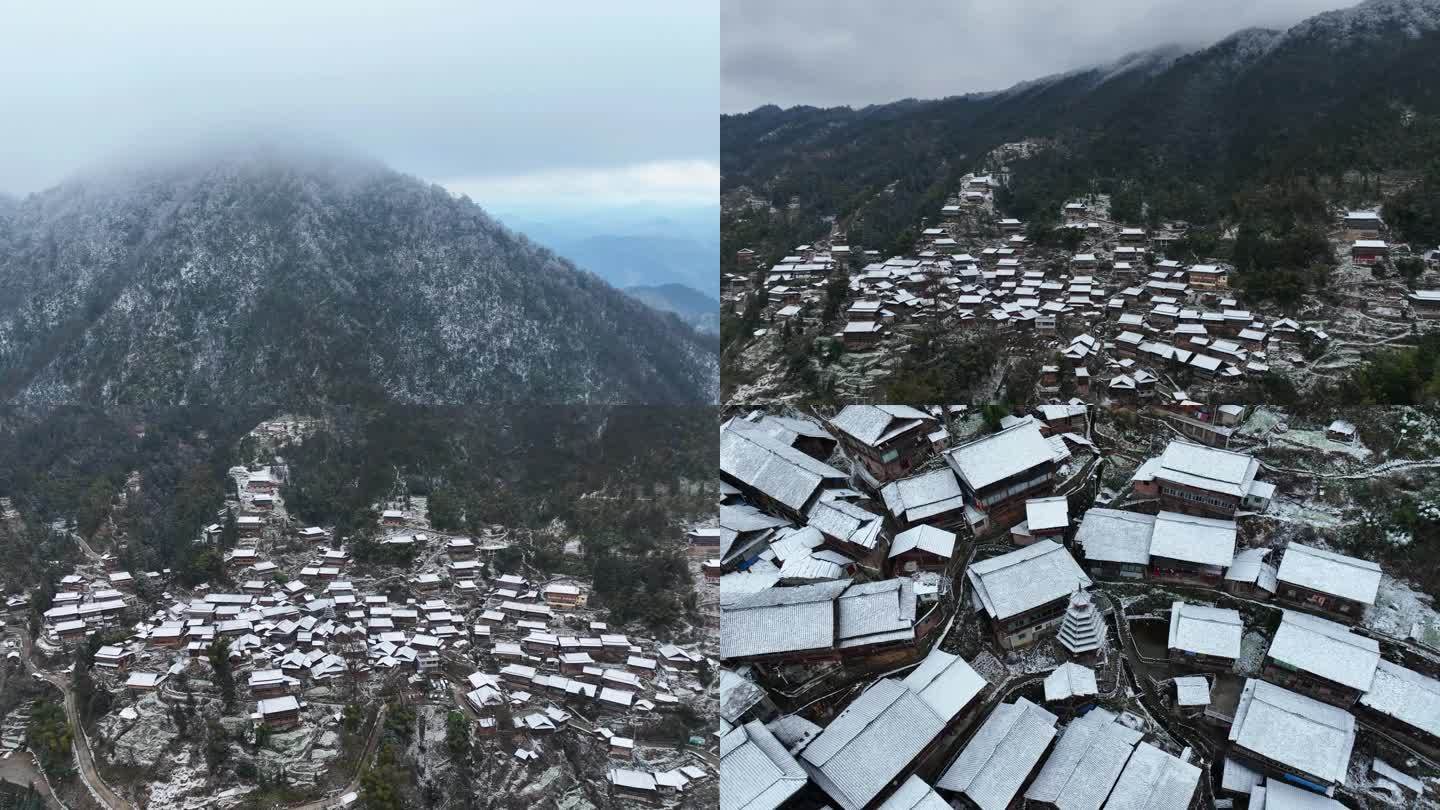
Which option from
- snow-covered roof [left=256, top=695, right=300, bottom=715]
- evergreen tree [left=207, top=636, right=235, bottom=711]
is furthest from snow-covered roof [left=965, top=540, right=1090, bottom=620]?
evergreen tree [left=207, top=636, right=235, bottom=711]

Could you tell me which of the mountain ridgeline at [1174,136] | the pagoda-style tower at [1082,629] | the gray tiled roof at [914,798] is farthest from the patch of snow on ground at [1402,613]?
the mountain ridgeline at [1174,136]

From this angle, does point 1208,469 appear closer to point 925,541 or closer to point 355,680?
point 925,541

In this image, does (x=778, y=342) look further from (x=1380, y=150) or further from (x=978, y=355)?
(x=1380, y=150)

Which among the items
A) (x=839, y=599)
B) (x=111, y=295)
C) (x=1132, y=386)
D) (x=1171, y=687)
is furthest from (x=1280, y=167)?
(x=111, y=295)

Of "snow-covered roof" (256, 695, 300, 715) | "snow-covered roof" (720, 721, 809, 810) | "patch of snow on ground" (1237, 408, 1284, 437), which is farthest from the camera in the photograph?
"snow-covered roof" (256, 695, 300, 715)

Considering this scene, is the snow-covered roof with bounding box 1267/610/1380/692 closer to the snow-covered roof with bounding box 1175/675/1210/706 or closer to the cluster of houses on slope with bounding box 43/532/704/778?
the snow-covered roof with bounding box 1175/675/1210/706

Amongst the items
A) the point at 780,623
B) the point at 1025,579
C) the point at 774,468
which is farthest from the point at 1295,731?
the point at 774,468
